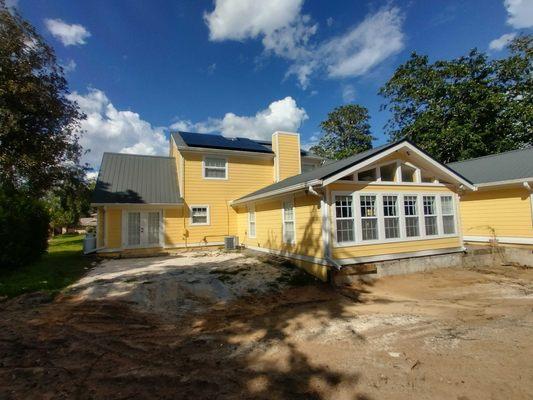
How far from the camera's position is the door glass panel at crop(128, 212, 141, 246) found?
15.0 m

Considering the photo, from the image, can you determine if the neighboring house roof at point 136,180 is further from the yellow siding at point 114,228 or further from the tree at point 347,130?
the tree at point 347,130

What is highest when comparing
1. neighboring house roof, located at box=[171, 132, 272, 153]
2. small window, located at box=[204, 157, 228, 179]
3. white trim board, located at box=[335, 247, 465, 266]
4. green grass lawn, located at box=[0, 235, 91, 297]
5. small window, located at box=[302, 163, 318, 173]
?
neighboring house roof, located at box=[171, 132, 272, 153]

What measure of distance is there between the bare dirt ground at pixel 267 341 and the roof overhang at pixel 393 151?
3449 mm

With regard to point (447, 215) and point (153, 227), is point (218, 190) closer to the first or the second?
point (153, 227)

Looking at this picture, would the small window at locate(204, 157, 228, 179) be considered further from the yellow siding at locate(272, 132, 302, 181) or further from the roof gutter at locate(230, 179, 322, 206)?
the yellow siding at locate(272, 132, 302, 181)

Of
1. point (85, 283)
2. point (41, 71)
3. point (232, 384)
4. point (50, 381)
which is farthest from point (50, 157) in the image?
point (232, 384)

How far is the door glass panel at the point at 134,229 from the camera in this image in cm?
1496

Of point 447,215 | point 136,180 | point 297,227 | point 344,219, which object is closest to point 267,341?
point 344,219

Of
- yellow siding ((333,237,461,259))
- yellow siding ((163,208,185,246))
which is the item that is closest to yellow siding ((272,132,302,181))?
yellow siding ((163,208,185,246))

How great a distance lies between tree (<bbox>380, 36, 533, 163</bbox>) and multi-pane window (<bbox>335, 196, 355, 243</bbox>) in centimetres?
1928

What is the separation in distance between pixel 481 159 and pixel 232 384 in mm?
17992

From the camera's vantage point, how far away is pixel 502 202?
12.8m

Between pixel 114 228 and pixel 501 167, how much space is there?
18.8 meters

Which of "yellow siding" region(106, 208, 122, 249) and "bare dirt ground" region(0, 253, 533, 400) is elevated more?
"yellow siding" region(106, 208, 122, 249)
